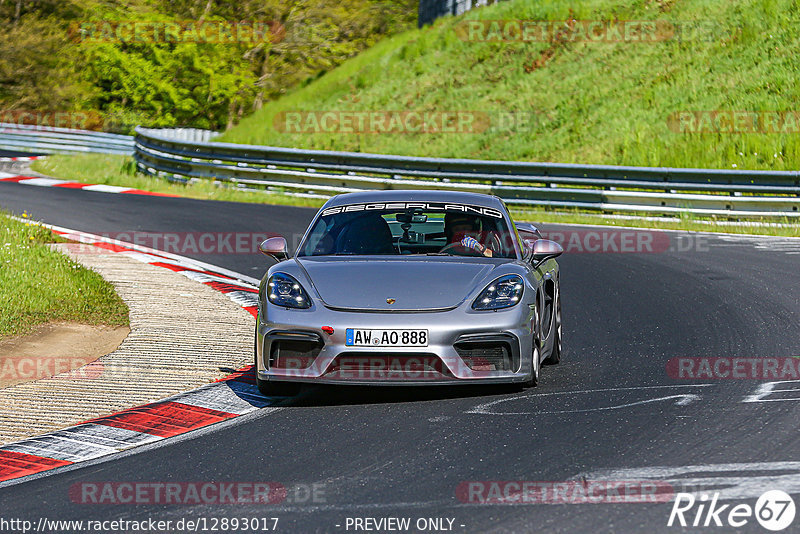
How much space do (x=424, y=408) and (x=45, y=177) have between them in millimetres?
22793

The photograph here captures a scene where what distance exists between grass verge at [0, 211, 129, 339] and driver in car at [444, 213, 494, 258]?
354 centimetres

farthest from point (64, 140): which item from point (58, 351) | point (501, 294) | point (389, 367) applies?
point (389, 367)

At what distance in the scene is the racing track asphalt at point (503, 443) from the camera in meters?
4.78

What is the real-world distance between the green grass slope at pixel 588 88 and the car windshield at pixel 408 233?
648 inches

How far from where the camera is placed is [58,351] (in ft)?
29.3

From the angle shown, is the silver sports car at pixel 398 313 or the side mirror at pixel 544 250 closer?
the silver sports car at pixel 398 313

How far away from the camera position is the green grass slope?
25.9 metres

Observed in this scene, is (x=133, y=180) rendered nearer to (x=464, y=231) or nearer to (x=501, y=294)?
(x=464, y=231)

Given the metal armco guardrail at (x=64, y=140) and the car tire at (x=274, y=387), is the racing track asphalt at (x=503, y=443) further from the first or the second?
the metal armco guardrail at (x=64, y=140)

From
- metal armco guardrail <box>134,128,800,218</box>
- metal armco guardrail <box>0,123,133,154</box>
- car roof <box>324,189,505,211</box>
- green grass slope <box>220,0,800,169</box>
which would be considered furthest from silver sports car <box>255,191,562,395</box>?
metal armco guardrail <box>0,123,133,154</box>

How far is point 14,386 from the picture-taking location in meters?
7.58

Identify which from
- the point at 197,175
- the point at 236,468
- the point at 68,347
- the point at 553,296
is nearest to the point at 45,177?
the point at 197,175

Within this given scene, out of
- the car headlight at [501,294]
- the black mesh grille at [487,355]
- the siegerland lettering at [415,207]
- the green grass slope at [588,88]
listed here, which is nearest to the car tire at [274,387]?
the black mesh grille at [487,355]

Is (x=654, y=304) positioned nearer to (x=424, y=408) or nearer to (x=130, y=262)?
(x=424, y=408)
